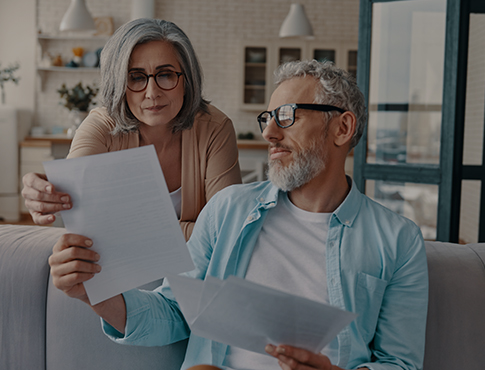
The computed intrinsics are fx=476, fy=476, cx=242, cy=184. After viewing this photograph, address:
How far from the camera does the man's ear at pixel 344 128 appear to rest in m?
1.32

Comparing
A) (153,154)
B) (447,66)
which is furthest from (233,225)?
(447,66)

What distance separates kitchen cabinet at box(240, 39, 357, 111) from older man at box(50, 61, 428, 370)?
537cm

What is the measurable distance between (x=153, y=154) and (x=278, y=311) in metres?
0.36

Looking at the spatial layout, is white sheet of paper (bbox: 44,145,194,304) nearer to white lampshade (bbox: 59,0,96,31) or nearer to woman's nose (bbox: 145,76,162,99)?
woman's nose (bbox: 145,76,162,99)

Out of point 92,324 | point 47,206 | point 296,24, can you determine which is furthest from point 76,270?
point 296,24

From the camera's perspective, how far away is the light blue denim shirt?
1.15m

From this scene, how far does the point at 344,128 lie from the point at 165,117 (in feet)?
1.85

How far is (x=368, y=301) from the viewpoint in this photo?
1176 millimetres

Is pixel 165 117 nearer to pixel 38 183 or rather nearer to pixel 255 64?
pixel 38 183

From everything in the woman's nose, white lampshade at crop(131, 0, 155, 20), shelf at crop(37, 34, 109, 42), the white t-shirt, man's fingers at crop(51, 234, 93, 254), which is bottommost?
the white t-shirt

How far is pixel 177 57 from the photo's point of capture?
153 centimetres

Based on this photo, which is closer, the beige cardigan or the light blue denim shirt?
the light blue denim shirt

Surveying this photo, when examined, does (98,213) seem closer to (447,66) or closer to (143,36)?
(143,36)

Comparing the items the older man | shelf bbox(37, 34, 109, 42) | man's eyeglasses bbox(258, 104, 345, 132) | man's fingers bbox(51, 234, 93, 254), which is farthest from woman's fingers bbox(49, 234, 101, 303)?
shelf bbox(37, 34, 109, 42)
